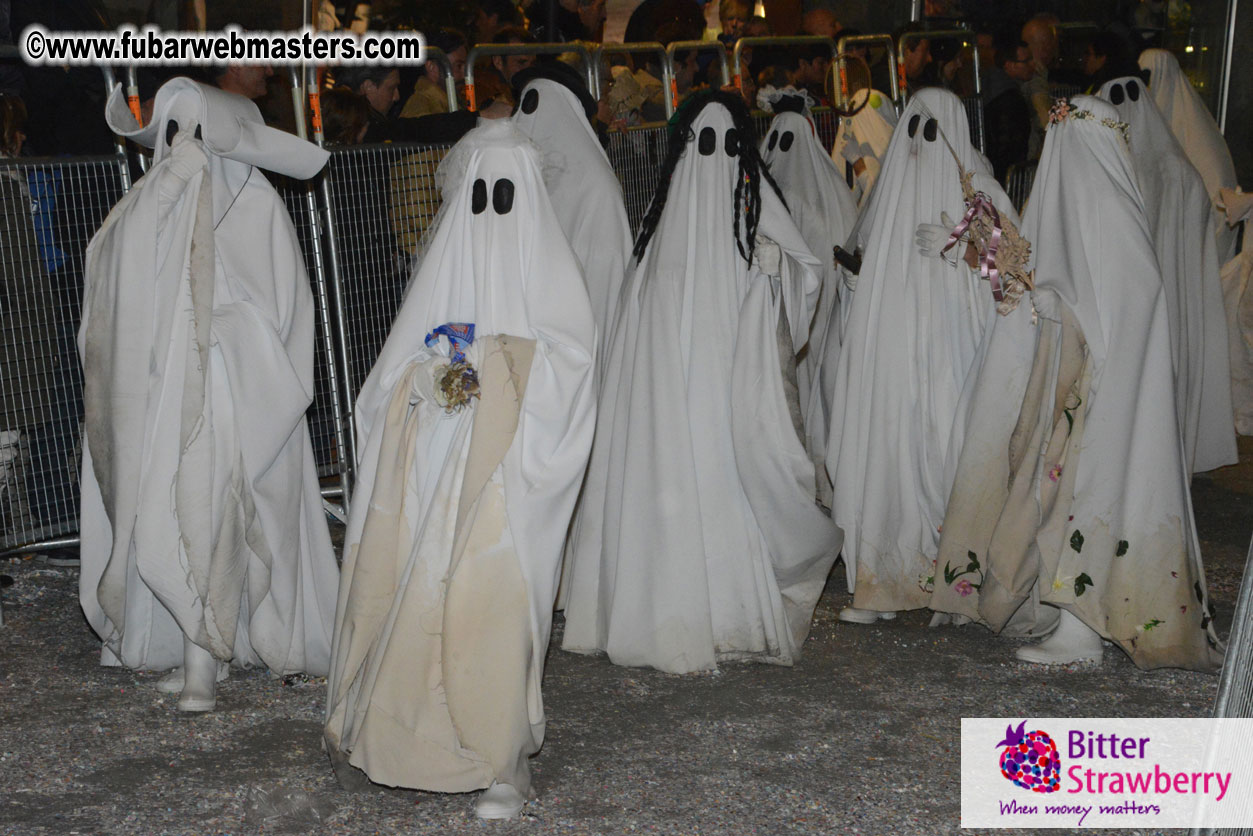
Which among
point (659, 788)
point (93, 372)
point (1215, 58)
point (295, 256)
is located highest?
point (1215, 58)

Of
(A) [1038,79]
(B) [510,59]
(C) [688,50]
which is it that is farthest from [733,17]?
(B) [510,59]

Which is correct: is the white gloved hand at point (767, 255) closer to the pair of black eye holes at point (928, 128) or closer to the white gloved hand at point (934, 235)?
the white gloved hand at point (934, 235)

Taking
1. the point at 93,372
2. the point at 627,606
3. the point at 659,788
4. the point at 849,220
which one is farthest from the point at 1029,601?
the point at 93,372

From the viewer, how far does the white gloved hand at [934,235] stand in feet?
19.1

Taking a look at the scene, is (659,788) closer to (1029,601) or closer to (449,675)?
(449,675)

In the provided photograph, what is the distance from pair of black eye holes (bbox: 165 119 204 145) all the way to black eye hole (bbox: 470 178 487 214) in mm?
1408

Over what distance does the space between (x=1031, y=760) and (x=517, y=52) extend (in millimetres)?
5365

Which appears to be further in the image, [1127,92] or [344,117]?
[1127,92]

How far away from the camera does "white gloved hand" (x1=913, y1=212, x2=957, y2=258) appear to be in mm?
5832

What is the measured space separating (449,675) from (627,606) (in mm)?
1461

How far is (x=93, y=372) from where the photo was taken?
516cm

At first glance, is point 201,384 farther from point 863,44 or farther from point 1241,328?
point 863,44

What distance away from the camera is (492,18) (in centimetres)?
954

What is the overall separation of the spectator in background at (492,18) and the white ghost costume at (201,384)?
15.1 feet
